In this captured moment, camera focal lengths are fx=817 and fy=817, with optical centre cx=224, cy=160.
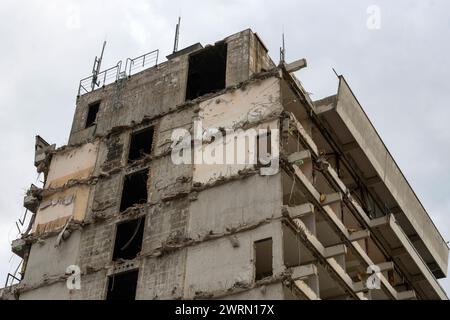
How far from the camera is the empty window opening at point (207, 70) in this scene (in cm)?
4406

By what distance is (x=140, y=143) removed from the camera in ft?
143

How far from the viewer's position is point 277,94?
39.2 meters

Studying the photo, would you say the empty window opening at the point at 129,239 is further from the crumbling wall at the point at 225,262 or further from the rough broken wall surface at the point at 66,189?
the crumbling wall at the point at 225,262

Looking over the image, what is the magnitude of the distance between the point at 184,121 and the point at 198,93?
2.64 metres

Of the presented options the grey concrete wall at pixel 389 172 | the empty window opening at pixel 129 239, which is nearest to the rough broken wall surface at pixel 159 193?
the empty window opening at pixel 129 239

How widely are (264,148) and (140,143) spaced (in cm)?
875

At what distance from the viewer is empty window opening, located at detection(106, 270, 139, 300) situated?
38.1 metres

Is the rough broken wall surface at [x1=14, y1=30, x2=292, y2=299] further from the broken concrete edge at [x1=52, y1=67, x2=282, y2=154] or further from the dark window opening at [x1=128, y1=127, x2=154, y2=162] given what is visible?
the dark window opening at [x1=128, y1=127, x2=154, y2=162]

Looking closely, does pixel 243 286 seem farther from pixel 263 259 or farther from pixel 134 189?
pixel 134 189

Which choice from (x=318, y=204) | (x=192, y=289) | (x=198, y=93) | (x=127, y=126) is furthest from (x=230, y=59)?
(x=192, y=289)

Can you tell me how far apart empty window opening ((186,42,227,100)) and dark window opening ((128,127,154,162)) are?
10.2 ft

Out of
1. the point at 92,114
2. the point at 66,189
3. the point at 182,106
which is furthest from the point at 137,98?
the point at 66,189

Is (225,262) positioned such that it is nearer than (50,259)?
Yes
